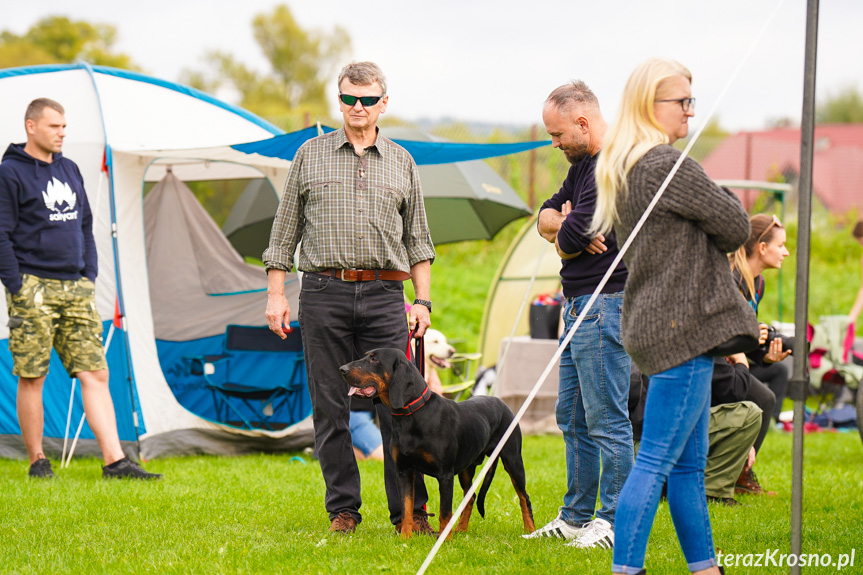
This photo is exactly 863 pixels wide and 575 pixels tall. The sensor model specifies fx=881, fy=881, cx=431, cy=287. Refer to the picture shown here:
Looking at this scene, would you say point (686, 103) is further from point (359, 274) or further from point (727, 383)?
point (727, 383)

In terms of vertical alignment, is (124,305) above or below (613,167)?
below

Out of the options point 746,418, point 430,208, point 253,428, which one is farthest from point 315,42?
point 746,418

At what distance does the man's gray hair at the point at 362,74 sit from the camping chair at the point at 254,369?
11.0 feet

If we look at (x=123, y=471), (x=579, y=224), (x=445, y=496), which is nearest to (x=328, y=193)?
(x=579, y=224)

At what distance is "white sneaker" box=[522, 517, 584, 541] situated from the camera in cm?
354

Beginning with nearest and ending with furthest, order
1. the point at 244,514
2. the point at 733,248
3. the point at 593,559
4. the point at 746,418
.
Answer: the point at 733,248 < the point at 593,559 < the point at 244,514 < the point at 746,418

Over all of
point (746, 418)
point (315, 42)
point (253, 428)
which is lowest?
point (253, 428)

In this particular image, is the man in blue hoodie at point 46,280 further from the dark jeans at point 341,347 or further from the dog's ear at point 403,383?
the dog's ear at point 403,383

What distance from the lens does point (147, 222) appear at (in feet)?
23.7

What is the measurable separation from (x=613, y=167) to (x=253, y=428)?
4.56m

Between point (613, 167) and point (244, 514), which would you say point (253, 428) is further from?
point (613, 167)

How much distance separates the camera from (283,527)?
380 cm

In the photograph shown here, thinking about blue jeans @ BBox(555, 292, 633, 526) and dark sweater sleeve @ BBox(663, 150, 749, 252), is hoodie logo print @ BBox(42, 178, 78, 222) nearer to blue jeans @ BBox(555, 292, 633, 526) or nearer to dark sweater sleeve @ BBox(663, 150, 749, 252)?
blue jeans @ BBox(555, 292, 633, 526)

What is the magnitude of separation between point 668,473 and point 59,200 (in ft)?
12.5
